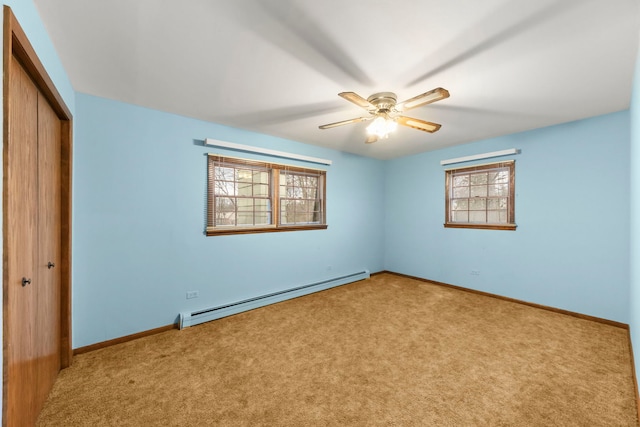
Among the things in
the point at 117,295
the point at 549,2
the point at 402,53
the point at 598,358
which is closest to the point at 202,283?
the point at 117,295

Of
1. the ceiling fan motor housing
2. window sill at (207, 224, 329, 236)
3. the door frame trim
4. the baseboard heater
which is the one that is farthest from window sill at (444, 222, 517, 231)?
the door frame trim

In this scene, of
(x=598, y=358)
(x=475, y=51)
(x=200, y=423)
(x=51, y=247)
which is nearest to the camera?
(x=200, y=423)

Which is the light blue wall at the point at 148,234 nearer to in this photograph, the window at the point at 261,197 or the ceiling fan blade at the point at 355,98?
the window at the point at 261,197

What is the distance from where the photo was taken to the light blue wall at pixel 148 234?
8.03 ft

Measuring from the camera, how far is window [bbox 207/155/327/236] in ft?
10.8

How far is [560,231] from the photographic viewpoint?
131 inches

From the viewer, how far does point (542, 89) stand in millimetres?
2369

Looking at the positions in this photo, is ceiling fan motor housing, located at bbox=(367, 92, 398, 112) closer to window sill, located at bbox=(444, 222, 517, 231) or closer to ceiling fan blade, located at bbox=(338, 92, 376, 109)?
ceiling fan blade, located at bbox=(338, 92, 376, 109)

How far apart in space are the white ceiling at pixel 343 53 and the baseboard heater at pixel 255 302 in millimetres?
2334

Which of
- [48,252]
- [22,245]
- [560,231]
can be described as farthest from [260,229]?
[560,231]

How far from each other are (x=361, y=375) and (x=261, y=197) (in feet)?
8.42

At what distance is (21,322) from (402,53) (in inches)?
113

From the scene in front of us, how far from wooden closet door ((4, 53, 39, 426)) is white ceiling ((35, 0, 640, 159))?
56 cm

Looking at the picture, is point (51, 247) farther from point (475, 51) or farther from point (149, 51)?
point (475, 51)
